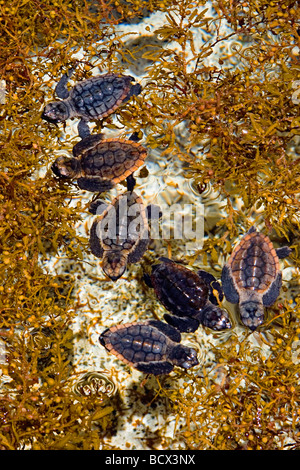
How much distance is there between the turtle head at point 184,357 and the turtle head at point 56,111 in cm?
196

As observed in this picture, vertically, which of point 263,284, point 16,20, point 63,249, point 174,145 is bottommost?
point 263,284

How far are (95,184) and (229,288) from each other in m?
1.29

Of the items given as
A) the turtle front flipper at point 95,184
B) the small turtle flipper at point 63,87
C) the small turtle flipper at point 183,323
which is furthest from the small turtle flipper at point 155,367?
the small turtle flipper at point 63,87

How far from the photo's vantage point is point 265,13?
11.0 ft

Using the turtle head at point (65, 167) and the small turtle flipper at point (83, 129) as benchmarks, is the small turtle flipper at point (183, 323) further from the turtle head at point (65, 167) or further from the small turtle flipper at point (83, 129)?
the small turtle flipper at point (83, 129)

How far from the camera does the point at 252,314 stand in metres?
2.92

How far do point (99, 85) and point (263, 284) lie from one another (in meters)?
1.93

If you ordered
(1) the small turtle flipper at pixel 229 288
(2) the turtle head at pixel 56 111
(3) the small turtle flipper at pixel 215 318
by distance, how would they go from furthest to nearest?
(2) the turtle head at pixel 56 111
(1) the small turtle flipper at pixel 229 288
(3) the small turtle flipper at pixel 215 318

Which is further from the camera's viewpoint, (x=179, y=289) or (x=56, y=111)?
(x=56, y=111)

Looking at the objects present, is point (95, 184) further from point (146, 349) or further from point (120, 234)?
point (146, 349)

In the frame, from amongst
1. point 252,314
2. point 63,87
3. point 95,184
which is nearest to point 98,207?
point 95,184

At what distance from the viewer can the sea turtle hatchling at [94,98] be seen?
314cm

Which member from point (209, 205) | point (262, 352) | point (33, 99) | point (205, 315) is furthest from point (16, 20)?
point (262, 352)
